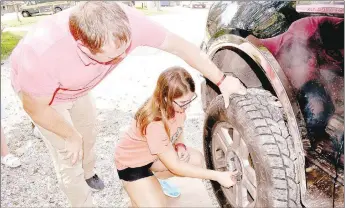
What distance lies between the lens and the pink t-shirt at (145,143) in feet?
6.18

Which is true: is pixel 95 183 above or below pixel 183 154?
below

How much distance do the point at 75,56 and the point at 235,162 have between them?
0.94 m

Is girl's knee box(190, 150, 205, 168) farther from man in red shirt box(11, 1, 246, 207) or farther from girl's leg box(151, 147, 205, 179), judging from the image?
man in red shirt box(11, 1, 246, 207)

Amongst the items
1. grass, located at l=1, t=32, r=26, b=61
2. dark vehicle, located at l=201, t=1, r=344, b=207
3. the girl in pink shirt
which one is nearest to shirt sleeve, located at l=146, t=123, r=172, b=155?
the girl in pink shirt

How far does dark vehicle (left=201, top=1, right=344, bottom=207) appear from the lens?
138cm

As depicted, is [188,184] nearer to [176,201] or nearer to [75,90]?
[176,201]

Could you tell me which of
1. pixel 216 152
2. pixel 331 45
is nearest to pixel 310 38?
pixel 331 45

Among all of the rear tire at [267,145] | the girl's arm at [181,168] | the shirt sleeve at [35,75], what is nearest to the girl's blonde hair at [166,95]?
the girl's arm at [181,168]

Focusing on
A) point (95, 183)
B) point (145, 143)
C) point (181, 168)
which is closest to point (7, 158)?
point (95, 183)

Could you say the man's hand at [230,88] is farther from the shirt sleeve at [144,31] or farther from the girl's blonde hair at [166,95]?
the shirt sleeve at [144,31]

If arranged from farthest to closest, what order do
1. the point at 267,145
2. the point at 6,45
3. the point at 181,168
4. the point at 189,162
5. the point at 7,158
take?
the point at 6,45 < the point at 7,158 < the point at 189,162 < the point at 181,168 < the point at 267,145

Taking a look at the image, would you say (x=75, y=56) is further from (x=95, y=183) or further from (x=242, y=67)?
(x=95, y=183)

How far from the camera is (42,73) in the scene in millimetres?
1620

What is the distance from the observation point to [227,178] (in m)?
1.88
